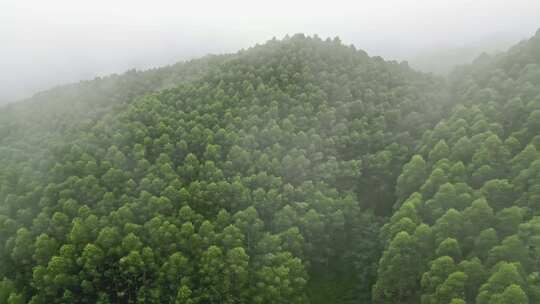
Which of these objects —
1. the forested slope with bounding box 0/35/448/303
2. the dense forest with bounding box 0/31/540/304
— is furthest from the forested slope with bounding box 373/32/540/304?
the forested slope with bounding box 0/35/448/303

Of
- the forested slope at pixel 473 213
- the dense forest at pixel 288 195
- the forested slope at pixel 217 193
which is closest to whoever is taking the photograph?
the forested slope at pixel 473 213

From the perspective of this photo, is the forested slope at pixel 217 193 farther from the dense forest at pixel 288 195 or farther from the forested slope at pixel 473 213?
the forested slope at pixel 473 213

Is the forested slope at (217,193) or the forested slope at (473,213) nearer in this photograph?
the forested slope at (473,213)

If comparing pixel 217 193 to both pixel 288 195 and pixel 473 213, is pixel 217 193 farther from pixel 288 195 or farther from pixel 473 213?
pixel 473 213

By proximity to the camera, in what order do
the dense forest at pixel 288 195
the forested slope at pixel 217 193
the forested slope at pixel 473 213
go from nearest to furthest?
the forested slope at pixel 473 213
the dense forest at pixel 288 195
the forested slope at pixel 217 193

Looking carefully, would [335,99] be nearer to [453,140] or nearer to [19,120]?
[453,140]

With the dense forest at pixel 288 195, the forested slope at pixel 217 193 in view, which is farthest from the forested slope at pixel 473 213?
the forested slope at pixel 217 193

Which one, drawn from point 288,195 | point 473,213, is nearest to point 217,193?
point 288,195

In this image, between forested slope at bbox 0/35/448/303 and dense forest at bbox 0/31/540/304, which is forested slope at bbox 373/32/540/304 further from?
forested slope at bbox 0/35/448/303
